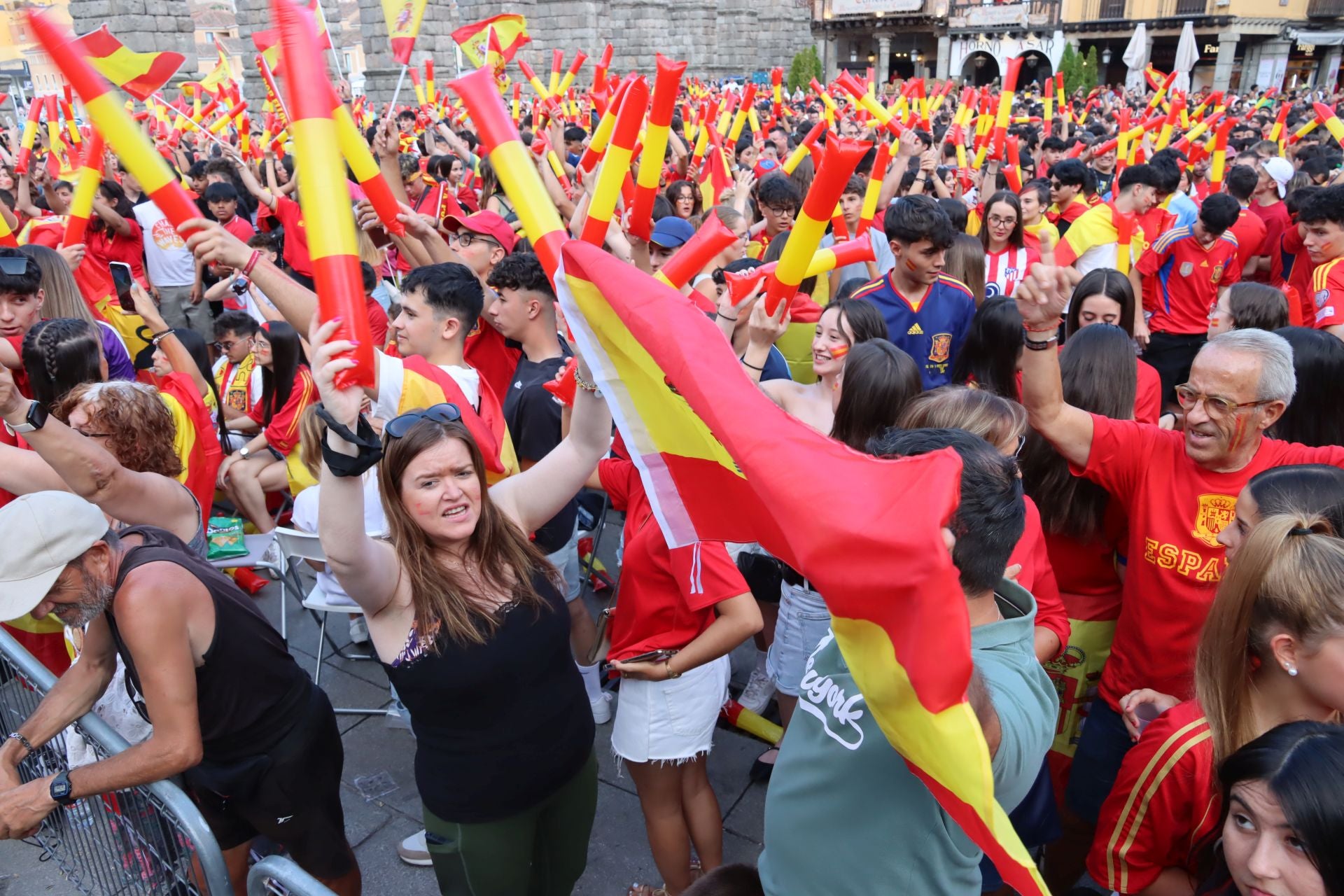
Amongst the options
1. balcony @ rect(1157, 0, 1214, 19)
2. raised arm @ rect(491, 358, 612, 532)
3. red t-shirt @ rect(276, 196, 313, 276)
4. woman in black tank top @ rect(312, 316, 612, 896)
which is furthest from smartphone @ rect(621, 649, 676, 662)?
balcony @ rect(1157, 0, 1214, 19)

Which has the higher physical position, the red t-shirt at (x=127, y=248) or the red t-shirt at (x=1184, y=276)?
the red t-shirt at (x=127, y=248)

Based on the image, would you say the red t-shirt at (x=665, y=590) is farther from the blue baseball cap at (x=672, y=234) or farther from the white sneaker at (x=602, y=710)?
the blue baseball cap at (x=672, y=234)

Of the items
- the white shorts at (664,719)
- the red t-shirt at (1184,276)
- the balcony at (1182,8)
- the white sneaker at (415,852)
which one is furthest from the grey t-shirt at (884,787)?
the balcony at (1182,8)

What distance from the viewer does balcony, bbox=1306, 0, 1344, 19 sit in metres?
40.2

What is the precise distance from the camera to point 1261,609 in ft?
5.78

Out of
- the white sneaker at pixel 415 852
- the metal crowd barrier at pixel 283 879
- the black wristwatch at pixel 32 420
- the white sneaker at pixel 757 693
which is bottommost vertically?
the white sneaker at pixel 757 693

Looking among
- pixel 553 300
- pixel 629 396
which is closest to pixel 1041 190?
pixel 553 300

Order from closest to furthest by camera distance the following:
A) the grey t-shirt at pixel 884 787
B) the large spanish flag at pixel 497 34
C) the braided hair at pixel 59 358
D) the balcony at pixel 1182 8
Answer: the grey t-shirt at pixel 884 787 < the braided hair at pixel 59 358 < the large spanish flag at pixel 497 34 < the balcony at pixel 1182 8

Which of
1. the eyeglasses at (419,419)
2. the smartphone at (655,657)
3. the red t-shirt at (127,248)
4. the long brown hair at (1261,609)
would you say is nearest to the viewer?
the long brown hair at (1261,609)

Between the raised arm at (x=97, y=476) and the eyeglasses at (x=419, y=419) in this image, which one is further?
the raised arm at (x=97, y=476)

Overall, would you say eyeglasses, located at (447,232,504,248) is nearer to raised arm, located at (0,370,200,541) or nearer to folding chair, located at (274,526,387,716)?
folding chair, located at (274,526,387,716)

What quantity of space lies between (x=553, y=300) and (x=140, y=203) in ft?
20.1

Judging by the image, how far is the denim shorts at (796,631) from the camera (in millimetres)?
2955

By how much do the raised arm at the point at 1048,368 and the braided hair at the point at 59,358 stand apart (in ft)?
11.3
